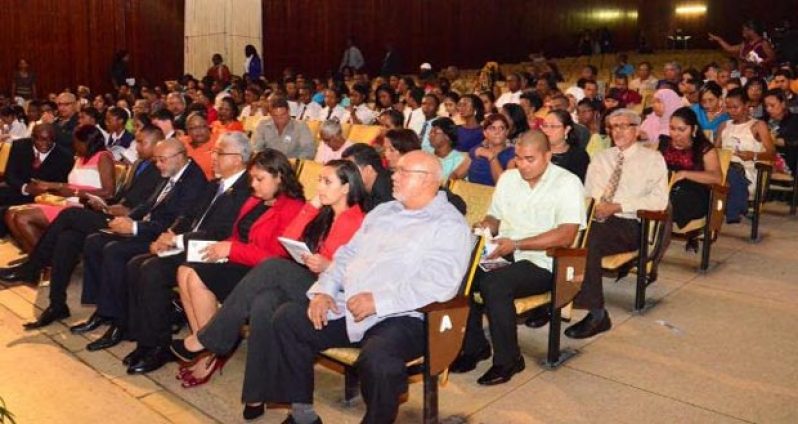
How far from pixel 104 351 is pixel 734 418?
A: 3240mm

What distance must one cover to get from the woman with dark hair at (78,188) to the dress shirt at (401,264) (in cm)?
306

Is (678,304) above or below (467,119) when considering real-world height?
below

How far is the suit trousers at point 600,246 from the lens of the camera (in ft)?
13.1

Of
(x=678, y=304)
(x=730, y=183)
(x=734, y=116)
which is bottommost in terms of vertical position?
(x=678, y=304)

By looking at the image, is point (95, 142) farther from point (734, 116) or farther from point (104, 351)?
point (734, 116)

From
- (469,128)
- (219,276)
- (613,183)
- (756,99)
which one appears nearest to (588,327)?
(613,183)

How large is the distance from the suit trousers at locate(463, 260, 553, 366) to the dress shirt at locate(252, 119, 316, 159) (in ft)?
12.5

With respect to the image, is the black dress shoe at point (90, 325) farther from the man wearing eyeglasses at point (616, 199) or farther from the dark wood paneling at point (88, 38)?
the dark wood paneling at point (88, 38)

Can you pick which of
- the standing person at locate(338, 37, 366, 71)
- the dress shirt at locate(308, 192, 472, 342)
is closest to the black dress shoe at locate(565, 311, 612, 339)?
the dress shirt at locate(308, 192, 472, 342)

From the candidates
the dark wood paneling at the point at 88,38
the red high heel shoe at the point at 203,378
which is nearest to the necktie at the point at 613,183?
the red high heel shoe at the point at 203,378

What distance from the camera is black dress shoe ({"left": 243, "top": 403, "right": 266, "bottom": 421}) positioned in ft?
10.7

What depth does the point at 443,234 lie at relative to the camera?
3.01 meters

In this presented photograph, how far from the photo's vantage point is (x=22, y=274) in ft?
16.8

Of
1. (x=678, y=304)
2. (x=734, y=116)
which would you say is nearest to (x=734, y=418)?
(x=678, y=304)
